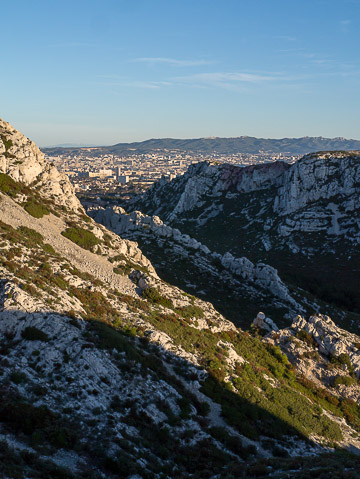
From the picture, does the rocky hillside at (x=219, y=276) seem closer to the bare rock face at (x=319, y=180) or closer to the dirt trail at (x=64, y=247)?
the dirt trail at (x=64, y=247)

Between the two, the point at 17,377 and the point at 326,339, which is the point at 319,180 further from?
the point at 17,377

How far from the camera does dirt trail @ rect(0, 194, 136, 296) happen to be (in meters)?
35.2

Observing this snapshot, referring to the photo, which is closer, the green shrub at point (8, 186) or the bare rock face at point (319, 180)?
the green shrub at point (8, 186)

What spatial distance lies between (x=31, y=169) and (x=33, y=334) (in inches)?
1302

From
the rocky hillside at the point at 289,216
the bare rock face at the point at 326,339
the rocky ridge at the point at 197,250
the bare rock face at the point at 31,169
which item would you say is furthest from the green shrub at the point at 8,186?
the rocky hillside at the point at 289,216

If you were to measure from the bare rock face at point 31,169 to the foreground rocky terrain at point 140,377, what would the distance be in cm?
504

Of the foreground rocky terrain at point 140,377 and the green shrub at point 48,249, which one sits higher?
the green shrub at point 48,249

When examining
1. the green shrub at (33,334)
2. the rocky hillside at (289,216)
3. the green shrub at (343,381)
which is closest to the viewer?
the green shrub at (33,334)

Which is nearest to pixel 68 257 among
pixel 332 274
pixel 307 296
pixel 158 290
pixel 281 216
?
pixel 158 290

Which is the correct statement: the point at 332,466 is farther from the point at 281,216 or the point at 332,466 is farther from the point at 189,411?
the point at 281,216

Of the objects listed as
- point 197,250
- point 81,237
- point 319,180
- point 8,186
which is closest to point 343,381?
point 81,237

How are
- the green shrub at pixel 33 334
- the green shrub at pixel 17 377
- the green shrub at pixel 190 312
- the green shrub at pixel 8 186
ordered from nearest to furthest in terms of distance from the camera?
the green shrub at pixel 17 377
the green shrub at pixel 33 334
the green shrub at pixel 190 312
the green shrub at pixel 8 186

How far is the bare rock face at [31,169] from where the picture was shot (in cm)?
4706

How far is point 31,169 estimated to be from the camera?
48438mm
